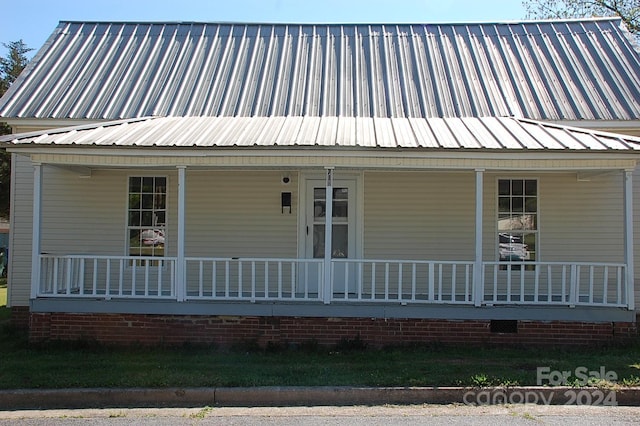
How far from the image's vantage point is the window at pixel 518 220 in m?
10.0

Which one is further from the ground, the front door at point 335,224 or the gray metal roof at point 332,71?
the gray metal roof at point 332,71

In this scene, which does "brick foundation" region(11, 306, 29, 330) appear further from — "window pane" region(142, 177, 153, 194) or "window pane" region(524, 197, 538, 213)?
"window pane" region(524, 197, 538, 213)

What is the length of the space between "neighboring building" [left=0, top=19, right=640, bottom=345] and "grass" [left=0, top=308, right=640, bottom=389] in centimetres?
36

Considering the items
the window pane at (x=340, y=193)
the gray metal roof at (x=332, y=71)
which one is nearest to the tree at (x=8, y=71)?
the gray metal roof at (x=332, y=71)

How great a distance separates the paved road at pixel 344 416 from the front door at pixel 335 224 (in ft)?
14.1

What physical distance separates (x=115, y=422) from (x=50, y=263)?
424 cm

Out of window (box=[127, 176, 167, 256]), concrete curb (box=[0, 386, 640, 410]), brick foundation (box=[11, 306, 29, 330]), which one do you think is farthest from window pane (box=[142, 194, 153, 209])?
concrete curb (box=[0, 386, 640, 410])

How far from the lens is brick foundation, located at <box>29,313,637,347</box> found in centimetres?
838

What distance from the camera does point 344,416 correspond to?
226 inches

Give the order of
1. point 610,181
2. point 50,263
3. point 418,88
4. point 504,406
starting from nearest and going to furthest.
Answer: point 504,406 → point 50,263 → point 610,181 → point 418,88

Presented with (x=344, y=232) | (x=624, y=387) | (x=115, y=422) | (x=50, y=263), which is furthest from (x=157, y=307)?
(x=624, y=387)

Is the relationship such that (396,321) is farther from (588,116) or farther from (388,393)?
(588,116)

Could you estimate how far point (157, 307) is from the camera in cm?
844

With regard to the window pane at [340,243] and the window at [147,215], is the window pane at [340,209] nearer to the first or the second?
the window pane at [340,243]
